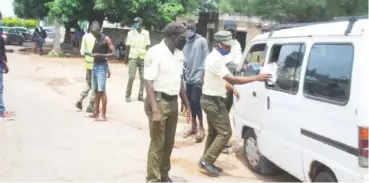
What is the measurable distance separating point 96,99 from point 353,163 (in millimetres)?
5622

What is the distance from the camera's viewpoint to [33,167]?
5.43m

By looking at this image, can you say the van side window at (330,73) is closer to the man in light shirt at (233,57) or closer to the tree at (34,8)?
the man in light shirt at (233,57)

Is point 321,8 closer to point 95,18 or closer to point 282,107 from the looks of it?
point 282,107

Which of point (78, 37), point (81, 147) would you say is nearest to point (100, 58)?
point (81, 147)

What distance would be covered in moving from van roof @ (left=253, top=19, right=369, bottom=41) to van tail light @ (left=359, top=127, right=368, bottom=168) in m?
0.79

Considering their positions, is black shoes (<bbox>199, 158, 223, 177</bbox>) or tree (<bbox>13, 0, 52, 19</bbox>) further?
tree (<bbox>13, 0, 52, 19</bbox>)

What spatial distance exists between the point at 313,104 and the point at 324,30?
706 millimetres

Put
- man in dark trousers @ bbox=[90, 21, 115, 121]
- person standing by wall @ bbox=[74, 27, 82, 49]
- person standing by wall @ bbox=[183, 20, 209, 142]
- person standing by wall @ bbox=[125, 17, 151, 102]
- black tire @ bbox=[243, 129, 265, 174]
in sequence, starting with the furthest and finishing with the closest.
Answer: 1. person standing by wall @ bbox=[74, 27, 82, 49]
2. person standing by wall @ bbox=[125, 17, 151, 102]
3. man in dark trousers @ bbox=[90, 21, 115, 121]
4. person standing by wall @ bbox=[183, 20, 209, 142]
5. black tire @ bbox=[243, 129, 265, 174]

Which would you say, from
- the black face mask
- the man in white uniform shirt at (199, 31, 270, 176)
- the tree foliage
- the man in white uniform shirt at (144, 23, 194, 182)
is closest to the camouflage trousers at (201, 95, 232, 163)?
the man in white uniform shirt at (199, 31, 270, 176)

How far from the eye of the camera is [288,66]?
489 cm

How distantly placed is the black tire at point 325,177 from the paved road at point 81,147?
148 cm

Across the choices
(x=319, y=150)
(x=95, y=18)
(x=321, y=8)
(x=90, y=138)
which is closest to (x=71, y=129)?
(x=90, y=138)

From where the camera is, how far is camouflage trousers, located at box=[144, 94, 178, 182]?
470 centimetres

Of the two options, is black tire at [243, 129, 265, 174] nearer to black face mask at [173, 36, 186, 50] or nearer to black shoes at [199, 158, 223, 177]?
black shoes at [199, 158, 223, 177]
